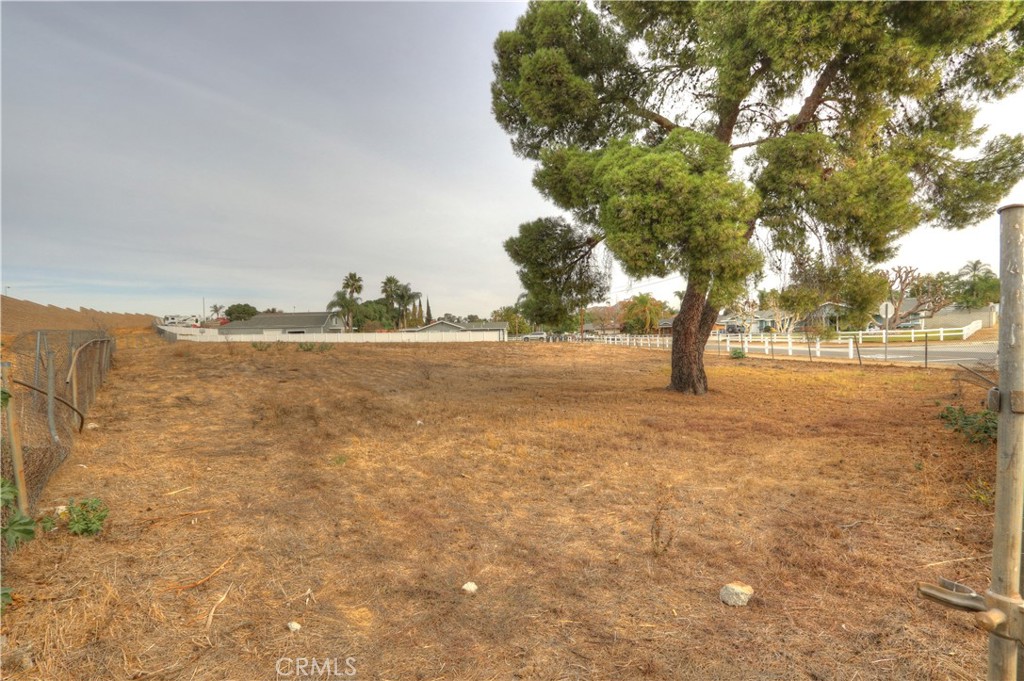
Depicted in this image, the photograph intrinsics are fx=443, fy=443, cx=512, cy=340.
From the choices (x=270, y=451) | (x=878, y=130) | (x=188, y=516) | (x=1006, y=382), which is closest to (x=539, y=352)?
(x=878, y=130)

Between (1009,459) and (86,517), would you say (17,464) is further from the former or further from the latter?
(1009,459)

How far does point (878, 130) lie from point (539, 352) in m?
19.9

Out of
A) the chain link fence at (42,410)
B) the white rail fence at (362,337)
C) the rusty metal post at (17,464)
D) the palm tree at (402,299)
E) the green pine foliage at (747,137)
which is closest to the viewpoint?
the rusty metal post at (17,464)

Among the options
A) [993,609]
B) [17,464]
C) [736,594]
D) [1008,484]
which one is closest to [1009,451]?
[1008,484]

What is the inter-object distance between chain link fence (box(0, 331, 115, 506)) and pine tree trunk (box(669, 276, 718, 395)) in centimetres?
1056

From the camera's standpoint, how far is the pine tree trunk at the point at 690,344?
34.6 feet

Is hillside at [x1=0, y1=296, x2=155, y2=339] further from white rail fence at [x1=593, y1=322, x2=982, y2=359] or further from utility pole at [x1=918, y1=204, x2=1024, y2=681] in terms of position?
white rail fence at [x1=593, y1=322, x2=982, y2=359]

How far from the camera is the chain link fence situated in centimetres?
378

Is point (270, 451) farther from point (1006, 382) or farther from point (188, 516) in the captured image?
point (1006, 382)
